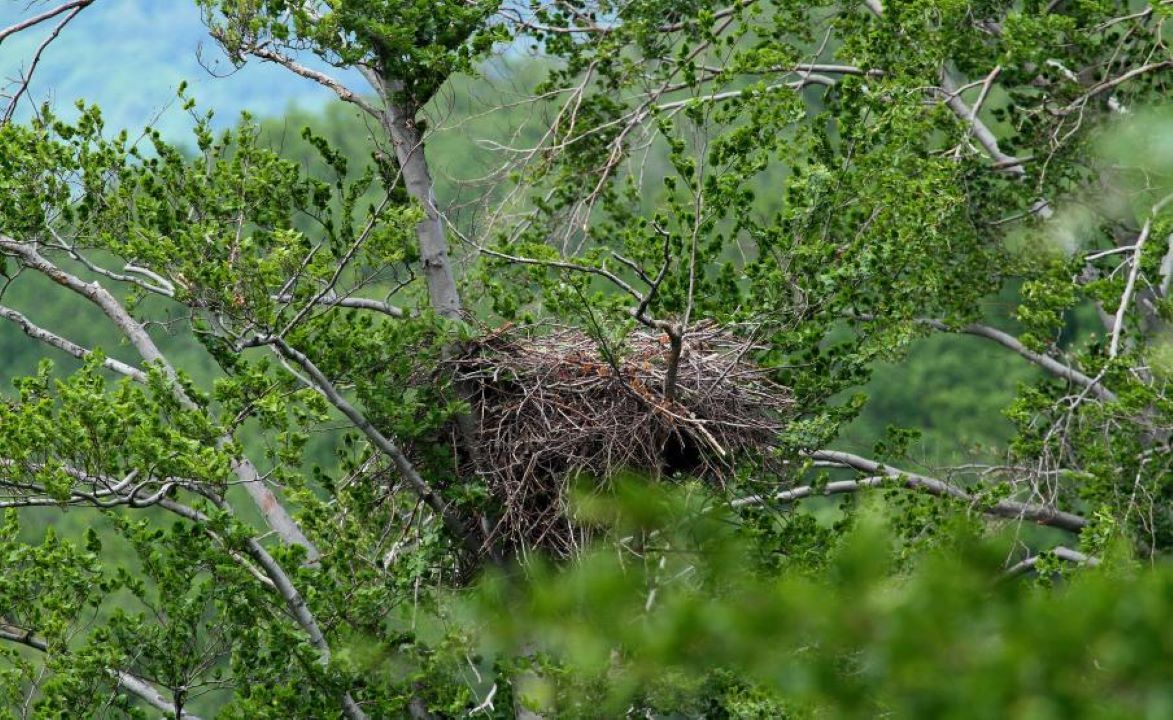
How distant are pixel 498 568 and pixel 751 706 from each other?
128 cm

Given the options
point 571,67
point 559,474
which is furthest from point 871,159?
point 571,67

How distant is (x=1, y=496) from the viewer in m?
A: 7.66

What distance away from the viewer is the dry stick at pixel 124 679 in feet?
26.9

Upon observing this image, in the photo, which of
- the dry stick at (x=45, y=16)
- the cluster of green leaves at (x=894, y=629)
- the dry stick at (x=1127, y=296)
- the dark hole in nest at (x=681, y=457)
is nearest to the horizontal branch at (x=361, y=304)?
the dark hole in nest at (x=681, y=457)

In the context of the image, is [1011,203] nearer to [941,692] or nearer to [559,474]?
[559,474]

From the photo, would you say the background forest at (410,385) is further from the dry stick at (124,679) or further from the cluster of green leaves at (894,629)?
the cluster of green leaves at (894,629)

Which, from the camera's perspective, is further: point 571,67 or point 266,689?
point 571,67

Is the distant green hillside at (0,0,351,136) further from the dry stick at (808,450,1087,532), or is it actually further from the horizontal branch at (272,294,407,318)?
the horizontal branch at (272,294,407,318)

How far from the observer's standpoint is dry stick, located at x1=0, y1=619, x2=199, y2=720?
8.20 meters

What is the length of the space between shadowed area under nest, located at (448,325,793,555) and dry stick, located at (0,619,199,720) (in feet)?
6.33

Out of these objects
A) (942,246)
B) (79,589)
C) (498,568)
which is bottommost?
(942,246)

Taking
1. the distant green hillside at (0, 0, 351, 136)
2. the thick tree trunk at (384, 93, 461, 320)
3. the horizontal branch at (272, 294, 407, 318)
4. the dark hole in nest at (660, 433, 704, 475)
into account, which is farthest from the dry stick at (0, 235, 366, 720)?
the distant green hillside at (0, 0, 351, 136)

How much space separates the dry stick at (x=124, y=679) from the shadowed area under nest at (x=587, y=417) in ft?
6.33

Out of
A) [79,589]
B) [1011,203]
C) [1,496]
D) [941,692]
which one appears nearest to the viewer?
[941,692]
